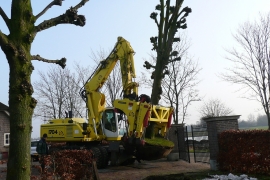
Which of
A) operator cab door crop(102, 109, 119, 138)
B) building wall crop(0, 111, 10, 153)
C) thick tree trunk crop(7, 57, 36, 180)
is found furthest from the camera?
building wall crop(0, 111, 10, 153)

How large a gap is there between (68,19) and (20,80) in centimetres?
136

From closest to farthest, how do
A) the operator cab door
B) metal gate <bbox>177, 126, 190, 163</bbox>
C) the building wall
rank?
the operator cab door → metal gate <bbox>177, 126, 190, 163</bbox> → the building wall

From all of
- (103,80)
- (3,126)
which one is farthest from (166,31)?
(3,126)

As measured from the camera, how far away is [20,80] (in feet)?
13.9

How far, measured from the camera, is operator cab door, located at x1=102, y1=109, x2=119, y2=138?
48.5ft

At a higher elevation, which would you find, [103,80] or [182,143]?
[103,80]

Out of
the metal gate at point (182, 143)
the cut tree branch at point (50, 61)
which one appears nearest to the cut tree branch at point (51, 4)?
the cut tree branch at point (50, 61)

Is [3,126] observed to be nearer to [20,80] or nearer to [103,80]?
[103,80]

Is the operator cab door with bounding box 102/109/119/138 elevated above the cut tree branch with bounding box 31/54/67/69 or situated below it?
below

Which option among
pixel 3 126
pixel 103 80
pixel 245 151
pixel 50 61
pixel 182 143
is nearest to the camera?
pixel 50 61

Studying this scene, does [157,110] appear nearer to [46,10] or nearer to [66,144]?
[66,144]

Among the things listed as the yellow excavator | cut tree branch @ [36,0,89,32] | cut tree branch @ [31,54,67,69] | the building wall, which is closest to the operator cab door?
the yellow excavator

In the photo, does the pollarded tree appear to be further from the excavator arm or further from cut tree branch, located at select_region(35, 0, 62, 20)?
the excavator arm

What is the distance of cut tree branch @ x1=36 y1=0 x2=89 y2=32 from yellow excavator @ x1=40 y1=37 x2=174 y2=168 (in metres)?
8.03
